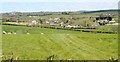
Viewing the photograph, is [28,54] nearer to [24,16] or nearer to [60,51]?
[60,51]

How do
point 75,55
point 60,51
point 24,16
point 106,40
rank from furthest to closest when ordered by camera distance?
Answer: point 24,16
point 106,40
point 60,51
point 75,55

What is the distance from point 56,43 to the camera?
50.6 feet

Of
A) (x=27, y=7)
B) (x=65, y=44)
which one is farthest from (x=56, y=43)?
(x=27, y=7)

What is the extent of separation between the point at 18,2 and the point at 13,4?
827 millimetres

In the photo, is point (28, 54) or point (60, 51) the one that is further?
point (60, 51)

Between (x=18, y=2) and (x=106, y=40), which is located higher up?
(x=18, y=2)

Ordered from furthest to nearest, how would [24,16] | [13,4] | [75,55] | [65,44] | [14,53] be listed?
[24,16] → [13,4] → [65,44] → [75,55] → [14,53]

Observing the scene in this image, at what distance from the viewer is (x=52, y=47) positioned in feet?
46.2

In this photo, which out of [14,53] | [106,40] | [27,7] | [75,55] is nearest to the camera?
[14,53]

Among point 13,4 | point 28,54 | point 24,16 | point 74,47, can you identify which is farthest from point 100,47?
point 24,16

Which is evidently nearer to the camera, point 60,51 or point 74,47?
point 60,51

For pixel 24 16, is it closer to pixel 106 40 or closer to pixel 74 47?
pixel 106 40

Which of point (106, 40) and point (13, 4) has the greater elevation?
point (13, 4)

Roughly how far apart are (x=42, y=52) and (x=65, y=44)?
3219 mm
